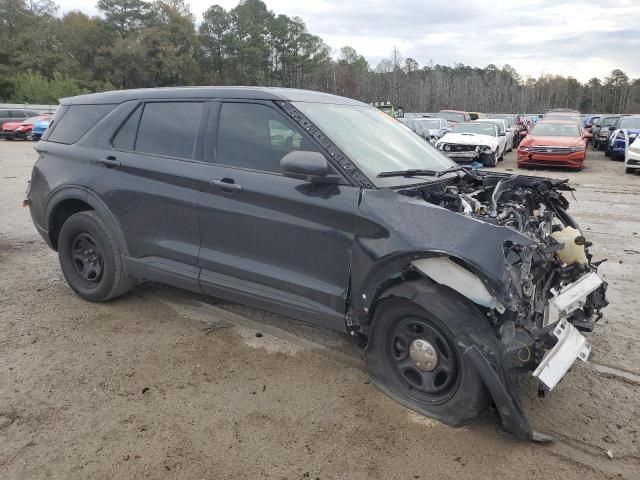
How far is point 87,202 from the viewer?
Result: 456 cm

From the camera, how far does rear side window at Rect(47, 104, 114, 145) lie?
472cm

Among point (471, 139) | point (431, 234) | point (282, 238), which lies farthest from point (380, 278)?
point (471, 139)

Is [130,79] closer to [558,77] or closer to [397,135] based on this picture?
[397,135]

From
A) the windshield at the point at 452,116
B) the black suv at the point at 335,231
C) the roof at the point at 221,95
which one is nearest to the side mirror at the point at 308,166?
the black suv at the point at 335,231

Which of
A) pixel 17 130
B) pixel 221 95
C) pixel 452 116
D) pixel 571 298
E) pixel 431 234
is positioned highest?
pixel 221 95

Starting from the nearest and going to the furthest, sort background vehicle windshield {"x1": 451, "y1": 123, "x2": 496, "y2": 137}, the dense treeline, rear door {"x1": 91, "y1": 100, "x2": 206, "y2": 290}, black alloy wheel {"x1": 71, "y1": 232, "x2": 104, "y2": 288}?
rear door {"x1": 91, "y1": 100, "x2": 206, "y2": 290} → black alloy wheel {"x1": 71, "y1": 232, "x2": 104, "y2": 288} → background vehicle windshield {"x1": 451, "y1": 123, "x2": 496, "y2": 137} → the dense treeline

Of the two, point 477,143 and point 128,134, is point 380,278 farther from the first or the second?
point 477,143

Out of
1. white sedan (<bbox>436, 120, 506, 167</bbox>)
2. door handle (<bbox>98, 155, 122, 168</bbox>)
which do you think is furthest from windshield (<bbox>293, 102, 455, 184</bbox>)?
white sedan (<bbox>436, 120, 506, 167</bbox>)

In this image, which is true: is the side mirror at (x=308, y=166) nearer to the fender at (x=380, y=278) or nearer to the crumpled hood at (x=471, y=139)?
the fender at (x=380, y=278)

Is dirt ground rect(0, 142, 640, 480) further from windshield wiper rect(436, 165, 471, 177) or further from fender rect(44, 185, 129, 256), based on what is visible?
windshield wiper rect(436, 165, 471, 177)

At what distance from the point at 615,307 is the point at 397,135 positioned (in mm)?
2677

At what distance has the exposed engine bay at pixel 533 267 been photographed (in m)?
2.82

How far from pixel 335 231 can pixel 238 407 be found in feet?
4.14

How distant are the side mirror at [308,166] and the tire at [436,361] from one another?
877mm
